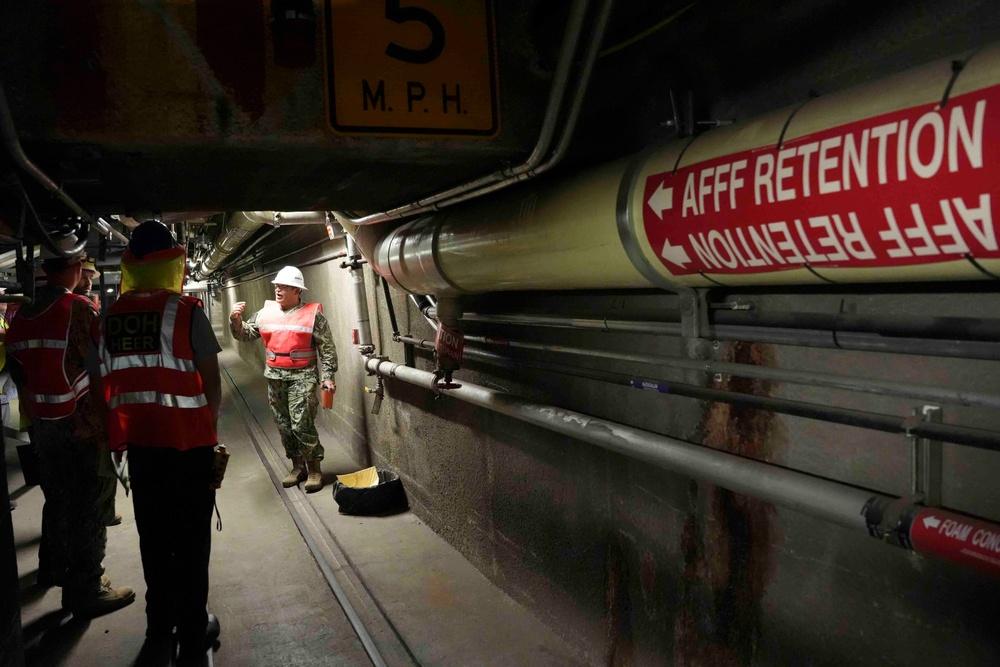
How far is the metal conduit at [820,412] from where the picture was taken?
124 centimetres

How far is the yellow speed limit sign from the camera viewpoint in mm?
1940

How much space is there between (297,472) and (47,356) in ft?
8.23

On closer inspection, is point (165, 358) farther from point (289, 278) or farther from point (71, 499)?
point (289, 278)

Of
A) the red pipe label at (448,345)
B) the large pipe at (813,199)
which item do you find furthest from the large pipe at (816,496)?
the red pipe label at (448,345)

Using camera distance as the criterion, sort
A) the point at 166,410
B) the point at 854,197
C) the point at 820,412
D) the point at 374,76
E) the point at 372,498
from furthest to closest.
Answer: the point at 372,498, the point at 166,410, the point at 374,76, the point at 820,412, the point at 854,197

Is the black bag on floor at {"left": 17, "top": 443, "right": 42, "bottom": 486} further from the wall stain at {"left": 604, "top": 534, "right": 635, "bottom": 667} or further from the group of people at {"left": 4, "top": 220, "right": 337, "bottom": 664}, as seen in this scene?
the wall stain at {"left": 604, "top": 534, "right": 635, "bottom": 667}

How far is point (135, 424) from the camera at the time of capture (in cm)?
276

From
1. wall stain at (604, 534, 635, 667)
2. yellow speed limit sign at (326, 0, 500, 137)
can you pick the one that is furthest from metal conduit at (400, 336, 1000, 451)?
yellow speed limit sign at (326, 0, 500, 137)

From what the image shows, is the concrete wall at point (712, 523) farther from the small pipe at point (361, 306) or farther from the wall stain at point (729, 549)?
the small pipe at point (361, 306)

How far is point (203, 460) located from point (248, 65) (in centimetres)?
168

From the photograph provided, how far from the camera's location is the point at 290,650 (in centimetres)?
304

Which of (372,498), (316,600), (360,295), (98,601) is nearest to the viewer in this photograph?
(98,601)

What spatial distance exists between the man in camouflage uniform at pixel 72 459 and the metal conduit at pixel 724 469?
7.00ft

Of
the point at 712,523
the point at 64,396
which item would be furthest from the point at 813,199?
the point at 64,396
